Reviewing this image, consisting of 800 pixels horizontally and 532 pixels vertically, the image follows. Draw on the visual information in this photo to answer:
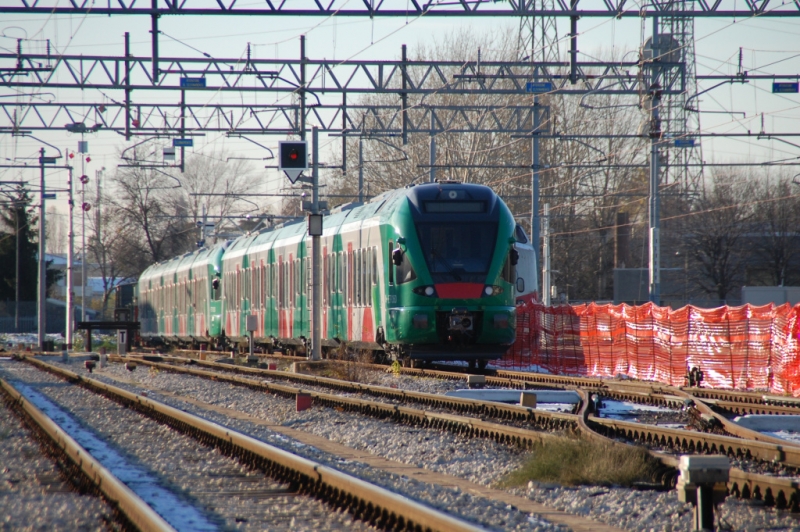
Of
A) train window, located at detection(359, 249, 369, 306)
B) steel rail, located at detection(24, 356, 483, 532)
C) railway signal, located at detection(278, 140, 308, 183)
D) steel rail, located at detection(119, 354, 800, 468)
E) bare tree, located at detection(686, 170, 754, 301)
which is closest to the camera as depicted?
steel rail, located at detection(24, 356, 483, 532)

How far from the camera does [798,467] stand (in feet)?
25.2

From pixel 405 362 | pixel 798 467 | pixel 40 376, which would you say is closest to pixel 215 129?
pixel 40 376

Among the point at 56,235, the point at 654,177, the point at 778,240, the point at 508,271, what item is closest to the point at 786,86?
the point at 654,177

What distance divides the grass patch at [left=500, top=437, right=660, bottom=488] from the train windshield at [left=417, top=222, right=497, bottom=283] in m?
10.7

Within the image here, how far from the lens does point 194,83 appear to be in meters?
28.2

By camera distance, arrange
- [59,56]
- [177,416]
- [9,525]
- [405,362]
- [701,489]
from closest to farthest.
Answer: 1. [701,489]
2. [9,525]
3. [177,416]
4. [405,362]
5. [59,56]

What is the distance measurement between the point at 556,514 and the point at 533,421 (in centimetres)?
453

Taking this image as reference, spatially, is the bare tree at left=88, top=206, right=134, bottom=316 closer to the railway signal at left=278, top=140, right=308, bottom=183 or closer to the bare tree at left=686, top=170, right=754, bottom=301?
the bare tree at left=686, top=170, right=754, bottom=301

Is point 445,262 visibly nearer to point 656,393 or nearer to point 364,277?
point 364,277

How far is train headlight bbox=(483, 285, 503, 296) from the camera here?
757 inches

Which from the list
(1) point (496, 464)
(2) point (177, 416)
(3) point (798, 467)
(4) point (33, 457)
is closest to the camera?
(3) point (798, 467)

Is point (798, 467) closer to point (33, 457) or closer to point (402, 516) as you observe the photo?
point (402, 516)

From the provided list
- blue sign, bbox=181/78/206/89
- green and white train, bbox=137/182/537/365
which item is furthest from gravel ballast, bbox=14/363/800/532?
blue sign, bbox=181/78/206/89

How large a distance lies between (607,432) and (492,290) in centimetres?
928
